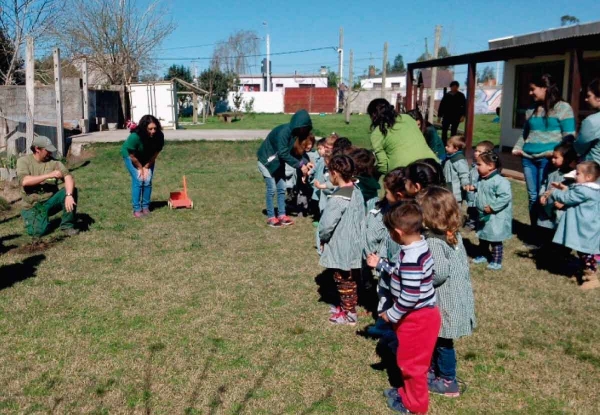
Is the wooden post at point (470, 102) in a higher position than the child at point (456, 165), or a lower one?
higher

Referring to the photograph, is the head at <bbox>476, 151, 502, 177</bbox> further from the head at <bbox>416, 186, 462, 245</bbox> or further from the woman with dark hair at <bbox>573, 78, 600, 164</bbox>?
the head at <bbox>416, 186, 462, 245</bbox>

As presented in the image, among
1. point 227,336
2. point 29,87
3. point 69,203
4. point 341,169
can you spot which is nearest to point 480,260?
point 341,169

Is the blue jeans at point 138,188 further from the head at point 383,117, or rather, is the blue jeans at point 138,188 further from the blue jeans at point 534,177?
the blue jeans at point 534,177

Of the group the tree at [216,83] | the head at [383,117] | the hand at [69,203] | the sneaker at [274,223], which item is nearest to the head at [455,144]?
the head at [383,117]

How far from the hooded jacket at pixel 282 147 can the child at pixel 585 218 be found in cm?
330

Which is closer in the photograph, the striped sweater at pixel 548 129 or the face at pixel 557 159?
the face at pixel 557 159

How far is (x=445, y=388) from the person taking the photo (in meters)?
3.67

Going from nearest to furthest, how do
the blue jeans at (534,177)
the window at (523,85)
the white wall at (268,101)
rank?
the blue jeans at (534,177)
the window at (523,85)
the white wall at (268,101)

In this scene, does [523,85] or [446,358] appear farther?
[523,85]

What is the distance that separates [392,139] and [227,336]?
8.07ft

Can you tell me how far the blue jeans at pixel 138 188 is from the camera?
8688 mm

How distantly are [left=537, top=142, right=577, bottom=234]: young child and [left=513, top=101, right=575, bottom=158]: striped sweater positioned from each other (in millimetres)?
278

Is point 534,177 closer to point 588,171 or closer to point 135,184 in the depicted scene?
point 588,171

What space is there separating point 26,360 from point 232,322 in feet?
5.04
